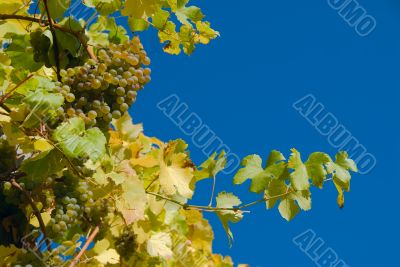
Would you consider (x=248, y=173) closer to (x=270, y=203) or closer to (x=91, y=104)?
(x=270, y=203)

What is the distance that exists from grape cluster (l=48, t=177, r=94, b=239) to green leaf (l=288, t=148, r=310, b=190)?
0.69 m

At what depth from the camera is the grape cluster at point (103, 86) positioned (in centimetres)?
177

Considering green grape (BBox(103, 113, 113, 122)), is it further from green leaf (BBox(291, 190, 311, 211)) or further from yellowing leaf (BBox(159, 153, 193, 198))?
green leaf (BBox(291, 190, 311, 211))

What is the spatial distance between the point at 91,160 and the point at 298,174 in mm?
687

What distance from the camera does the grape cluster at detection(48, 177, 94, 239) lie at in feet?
6.34

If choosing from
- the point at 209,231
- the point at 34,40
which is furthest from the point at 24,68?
the point at 209,231

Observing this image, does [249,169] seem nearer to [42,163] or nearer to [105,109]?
[105,109]

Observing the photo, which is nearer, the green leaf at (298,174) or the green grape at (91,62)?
the green grape at (91,62)

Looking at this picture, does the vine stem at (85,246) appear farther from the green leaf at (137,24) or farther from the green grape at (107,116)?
the green leaf at (137,24)

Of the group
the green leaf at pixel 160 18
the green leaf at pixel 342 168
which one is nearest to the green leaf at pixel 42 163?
the green leaf at pixel 160 18

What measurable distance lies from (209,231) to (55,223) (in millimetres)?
1212

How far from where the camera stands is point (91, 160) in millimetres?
1781

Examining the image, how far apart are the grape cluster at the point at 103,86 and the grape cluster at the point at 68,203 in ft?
0.92

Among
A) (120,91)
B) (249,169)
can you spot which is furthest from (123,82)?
(249,169)
